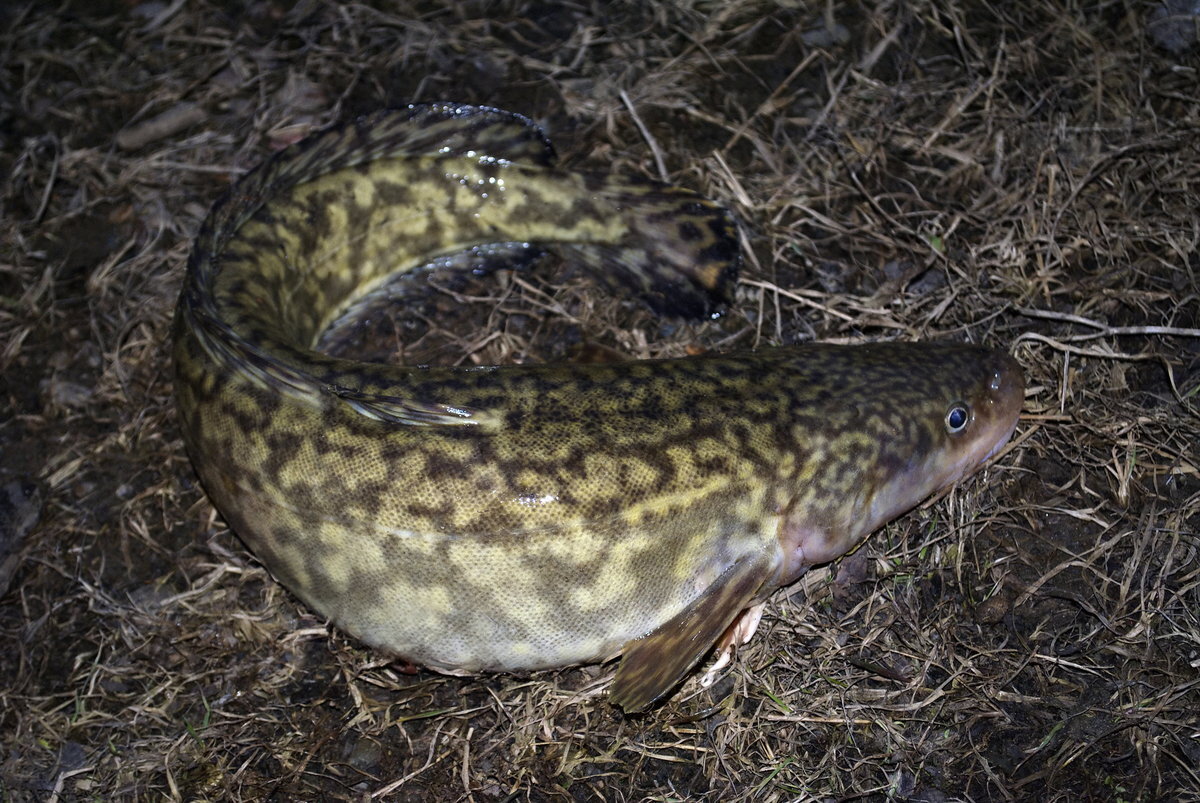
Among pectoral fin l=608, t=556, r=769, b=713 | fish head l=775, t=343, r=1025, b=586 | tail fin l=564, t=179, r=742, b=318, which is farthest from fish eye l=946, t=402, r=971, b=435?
tail fin l=564, t=179, r=742, b=318

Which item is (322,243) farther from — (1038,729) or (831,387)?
(1038,729)

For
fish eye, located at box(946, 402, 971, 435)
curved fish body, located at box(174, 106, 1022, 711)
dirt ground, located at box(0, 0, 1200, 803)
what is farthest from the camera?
fish eye, located at box(946, 402, 971, 435)

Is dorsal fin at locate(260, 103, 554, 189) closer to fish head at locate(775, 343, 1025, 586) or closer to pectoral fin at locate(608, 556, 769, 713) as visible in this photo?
fish head at locate(775, 343, 1025, 586)

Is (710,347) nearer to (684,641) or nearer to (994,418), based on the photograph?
(994,418)

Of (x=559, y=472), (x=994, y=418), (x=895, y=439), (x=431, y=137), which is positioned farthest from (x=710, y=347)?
(x=431, y=137)

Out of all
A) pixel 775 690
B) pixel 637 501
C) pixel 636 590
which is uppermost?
pixel 637 501

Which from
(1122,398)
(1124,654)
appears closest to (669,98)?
(1122,398)

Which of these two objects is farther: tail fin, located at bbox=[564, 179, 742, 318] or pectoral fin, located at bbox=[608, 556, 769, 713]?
tail fin, located at bbox=[564, 179, 742, 318]

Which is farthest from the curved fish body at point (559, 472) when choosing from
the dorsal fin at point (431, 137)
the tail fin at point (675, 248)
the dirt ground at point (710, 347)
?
the dorsal fin at point (431, 137)
